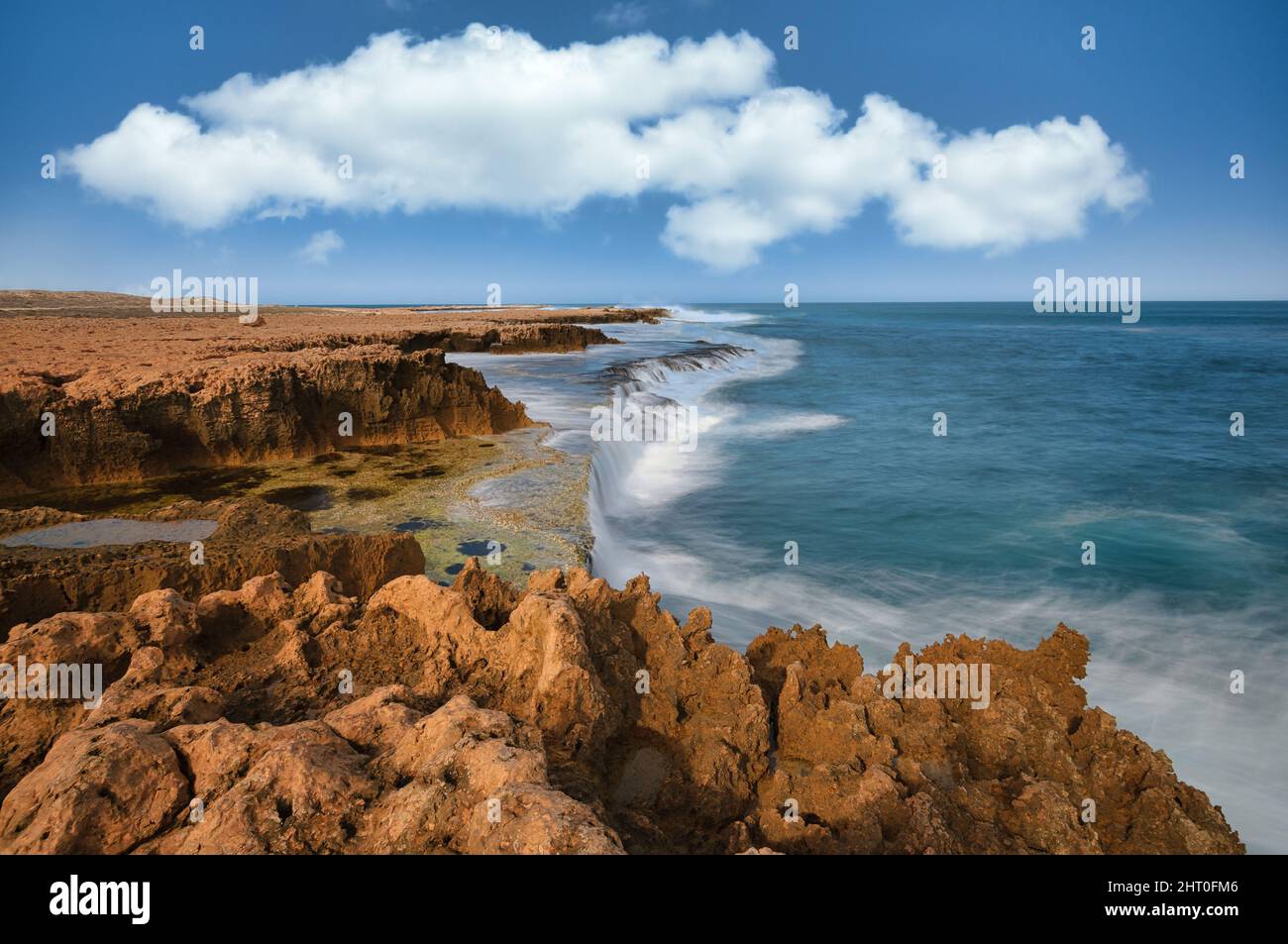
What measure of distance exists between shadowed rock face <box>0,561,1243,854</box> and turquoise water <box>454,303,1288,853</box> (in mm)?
3104

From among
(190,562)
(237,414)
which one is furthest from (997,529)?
(237,414)

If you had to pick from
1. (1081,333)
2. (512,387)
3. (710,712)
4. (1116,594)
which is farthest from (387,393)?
(1081,333)

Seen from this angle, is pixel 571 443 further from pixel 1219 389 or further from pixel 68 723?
pixel 1219 389

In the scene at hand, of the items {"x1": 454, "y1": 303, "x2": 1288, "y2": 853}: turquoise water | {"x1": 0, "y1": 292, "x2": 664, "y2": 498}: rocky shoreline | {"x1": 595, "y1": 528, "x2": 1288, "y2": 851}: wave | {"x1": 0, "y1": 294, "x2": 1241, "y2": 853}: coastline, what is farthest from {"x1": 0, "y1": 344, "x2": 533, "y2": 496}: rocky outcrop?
{"x1": 0, "y1": 294, "x2": 1241, "y2": 853}: coastline

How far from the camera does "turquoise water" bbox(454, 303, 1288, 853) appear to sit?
7.68 m

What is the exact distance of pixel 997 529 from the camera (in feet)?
41.2

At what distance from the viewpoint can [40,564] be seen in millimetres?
4691

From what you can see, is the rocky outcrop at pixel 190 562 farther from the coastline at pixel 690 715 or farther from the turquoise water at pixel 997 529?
the turquoise water at pixel 997 529

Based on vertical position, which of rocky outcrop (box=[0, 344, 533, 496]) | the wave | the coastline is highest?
rocky outcrop (box=[0, 344, 533, 496])

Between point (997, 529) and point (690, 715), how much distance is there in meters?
10.7

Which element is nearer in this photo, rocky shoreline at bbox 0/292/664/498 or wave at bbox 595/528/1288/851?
wave at bbox 595/528/1288/851

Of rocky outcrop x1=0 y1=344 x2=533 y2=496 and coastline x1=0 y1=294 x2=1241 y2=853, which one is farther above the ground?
rocky outcrop x1=0 y1=344 x2=533 y2=496

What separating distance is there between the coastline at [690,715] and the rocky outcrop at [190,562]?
0.34 m

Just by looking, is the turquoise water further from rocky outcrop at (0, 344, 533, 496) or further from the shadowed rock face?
the shadowed rock face
